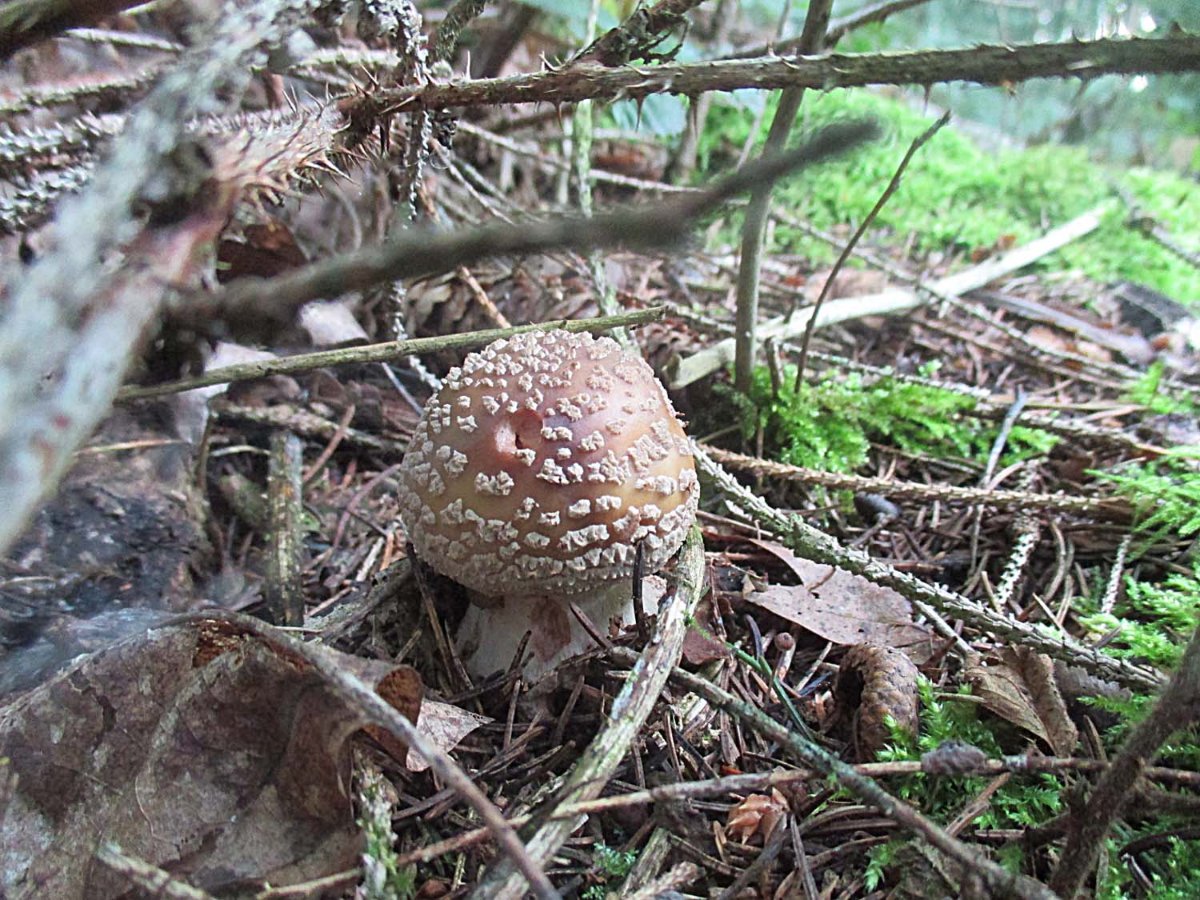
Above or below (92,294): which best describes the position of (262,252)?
below

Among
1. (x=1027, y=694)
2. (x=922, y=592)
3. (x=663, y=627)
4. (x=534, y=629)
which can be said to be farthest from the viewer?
(x=534, y=629)

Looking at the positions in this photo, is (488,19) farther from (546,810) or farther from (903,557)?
(546,810)

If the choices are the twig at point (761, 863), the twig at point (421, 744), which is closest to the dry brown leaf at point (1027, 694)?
the twig at point (761, 863)

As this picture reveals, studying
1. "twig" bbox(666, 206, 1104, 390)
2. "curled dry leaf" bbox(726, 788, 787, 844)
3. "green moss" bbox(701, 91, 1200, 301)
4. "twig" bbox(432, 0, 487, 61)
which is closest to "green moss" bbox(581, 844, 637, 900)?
"curled dry leaf" bbox(726, 788, 787, 844)

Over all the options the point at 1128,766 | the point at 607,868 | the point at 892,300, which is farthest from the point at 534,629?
the point at 892,300

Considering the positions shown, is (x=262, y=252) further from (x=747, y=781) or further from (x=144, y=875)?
(x=747, y=781)

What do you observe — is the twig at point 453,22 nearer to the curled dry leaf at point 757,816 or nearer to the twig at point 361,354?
the twig at point 361,354

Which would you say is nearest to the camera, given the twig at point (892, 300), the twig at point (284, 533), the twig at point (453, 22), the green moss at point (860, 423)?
the twig at point (453, 22)

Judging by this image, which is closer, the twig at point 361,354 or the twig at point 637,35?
the twig at point 637,35
